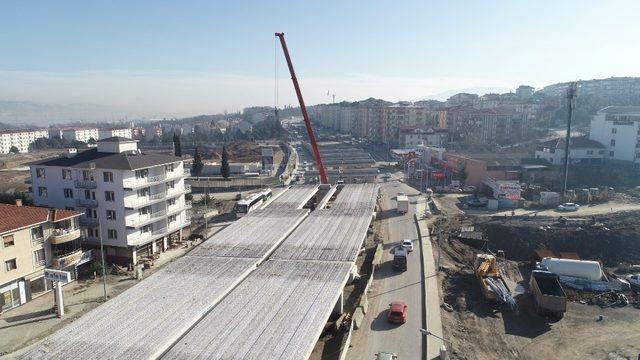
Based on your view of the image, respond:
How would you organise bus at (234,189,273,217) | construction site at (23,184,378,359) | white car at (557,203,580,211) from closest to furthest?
construction site at (23,184,378,359)
bus at (234,189,273,217)
white car at (557,203,580,211)

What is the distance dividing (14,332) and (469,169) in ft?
145

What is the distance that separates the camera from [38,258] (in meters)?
21.9

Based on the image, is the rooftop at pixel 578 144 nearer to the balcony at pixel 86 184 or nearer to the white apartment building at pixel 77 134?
the balcony at pixel 86 184

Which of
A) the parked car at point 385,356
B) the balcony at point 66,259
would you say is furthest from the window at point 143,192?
the parked car at point 385,356

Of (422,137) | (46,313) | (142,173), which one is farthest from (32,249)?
(422,137)

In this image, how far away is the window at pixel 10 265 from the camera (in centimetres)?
2009

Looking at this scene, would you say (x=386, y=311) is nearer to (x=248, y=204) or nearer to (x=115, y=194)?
(x=115, y=194)

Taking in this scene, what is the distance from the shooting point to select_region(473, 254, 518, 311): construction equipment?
21359mm

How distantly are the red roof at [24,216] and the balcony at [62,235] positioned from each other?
2.25ft

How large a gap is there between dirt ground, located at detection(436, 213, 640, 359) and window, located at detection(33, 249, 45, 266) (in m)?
19.9

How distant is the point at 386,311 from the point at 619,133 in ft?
171

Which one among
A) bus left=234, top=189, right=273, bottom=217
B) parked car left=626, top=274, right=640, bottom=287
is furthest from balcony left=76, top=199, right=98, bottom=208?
parked car left=626, top=274, right=640, bottom=287

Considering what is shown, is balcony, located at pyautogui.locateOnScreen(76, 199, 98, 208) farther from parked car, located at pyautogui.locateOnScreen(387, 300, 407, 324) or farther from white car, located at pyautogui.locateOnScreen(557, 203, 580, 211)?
white car, located at pyautogui.locateOnScreen(557, 203, 580, 211)

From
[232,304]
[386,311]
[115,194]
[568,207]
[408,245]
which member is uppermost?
[115,194]
